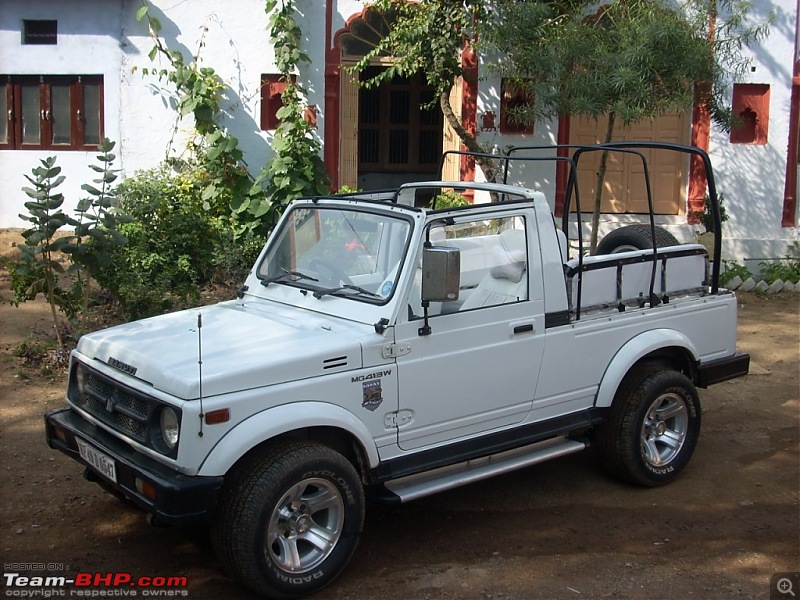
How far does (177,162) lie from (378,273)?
7728 mm

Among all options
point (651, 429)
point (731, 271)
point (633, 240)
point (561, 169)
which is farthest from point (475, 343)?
point (731, 271)

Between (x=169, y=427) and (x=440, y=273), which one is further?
(x=440, y=273)

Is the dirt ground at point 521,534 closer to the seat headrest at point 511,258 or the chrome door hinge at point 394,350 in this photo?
the chrome door hinge at point 394,350

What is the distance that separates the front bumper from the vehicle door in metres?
1.11

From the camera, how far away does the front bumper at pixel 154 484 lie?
3.95m

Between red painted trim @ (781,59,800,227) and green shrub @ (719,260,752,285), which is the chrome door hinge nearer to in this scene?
green shrub @ (719,260,752,285)

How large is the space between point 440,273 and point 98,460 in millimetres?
1904

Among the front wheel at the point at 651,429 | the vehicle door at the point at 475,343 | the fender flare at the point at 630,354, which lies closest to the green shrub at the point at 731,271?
the front wheel at the point at 651,429

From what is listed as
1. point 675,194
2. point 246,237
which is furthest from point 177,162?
point 675,194

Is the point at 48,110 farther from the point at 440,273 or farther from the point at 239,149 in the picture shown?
the point at 440,273

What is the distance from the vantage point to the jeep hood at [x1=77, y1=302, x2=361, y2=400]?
4160 mm

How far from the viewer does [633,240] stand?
6562mm
